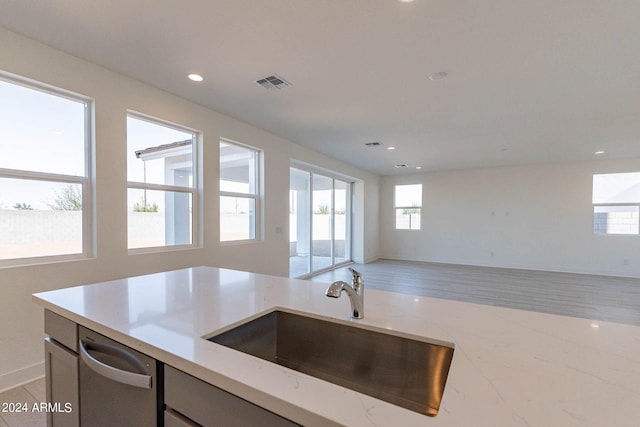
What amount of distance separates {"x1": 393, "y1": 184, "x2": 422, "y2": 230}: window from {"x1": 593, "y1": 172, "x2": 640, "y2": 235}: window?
394cm

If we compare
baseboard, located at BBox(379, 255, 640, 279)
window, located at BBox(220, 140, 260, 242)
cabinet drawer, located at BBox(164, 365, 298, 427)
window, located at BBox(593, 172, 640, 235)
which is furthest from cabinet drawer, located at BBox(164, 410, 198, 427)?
window, located at BBox(593, 172, 640, 235)

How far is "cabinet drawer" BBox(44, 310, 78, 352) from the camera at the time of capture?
120cm

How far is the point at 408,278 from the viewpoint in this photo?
6145mm

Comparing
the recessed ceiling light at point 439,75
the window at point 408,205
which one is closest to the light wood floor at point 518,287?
the window at point 408,205

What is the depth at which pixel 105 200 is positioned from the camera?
105 inches

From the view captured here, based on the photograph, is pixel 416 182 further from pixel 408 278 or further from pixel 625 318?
pixel 625 318

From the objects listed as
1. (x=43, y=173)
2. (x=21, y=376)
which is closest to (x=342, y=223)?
(x=43, y=173)

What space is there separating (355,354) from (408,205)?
322 inches

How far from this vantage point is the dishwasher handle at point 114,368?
2.94 feet

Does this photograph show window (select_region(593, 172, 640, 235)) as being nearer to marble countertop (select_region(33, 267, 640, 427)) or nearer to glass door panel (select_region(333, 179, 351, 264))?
glass door panel (select_region(333, 179, 351, 264))

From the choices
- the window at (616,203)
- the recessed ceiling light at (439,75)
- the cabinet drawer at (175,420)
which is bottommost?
the cabinet drawer at (175,420)

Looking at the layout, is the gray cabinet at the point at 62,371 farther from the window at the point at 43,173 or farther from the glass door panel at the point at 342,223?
the glass door panel at the point at 342,223

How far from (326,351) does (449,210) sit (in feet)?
26.0

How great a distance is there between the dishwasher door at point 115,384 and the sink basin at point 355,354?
0.23m
